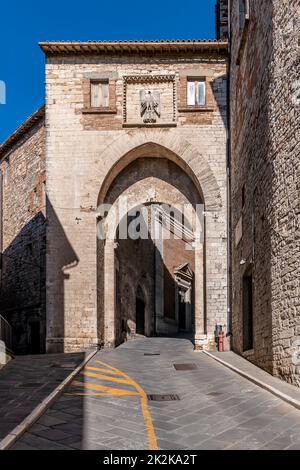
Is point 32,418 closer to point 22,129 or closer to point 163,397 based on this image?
point 163,397

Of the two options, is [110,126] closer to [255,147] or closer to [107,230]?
[107,230]

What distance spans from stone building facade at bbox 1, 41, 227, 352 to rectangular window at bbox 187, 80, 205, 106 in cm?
3

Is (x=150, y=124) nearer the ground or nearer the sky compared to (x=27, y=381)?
nearer the sky

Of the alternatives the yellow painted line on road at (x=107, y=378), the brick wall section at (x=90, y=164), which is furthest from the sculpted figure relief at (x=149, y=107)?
the yellow painted line on road at (x=107, y=378)

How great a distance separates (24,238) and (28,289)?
2082 mm

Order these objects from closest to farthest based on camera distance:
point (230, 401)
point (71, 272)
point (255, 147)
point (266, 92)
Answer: point (230, 401)
point (266, 92)
point (255, 147)
point (71, 272)

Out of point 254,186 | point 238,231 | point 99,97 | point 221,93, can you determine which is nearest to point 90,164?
point 99,97

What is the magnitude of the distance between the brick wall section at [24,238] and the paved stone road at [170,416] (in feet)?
34.2

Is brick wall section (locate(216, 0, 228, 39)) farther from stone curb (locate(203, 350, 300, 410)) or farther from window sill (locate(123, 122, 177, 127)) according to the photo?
stone curb (locate(203, 350, 300, 410))

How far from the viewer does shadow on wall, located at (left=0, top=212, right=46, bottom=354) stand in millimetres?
20750

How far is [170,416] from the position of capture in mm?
7117

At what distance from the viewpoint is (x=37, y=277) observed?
21.2 meters
